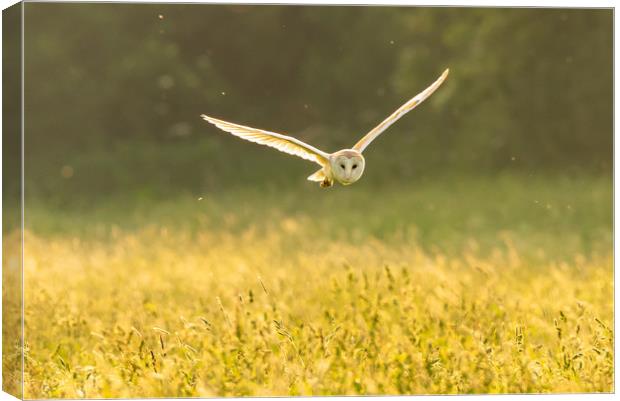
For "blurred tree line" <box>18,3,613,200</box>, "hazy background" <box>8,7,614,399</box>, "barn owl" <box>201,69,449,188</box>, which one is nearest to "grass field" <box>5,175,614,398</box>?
"hazy background" <box>8,7,614,399</box>

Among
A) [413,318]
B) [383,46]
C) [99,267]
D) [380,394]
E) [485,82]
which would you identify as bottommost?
[380,394]

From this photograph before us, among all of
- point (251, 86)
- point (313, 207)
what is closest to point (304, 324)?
point (313, 207)

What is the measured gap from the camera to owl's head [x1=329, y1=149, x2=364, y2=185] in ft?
16.7

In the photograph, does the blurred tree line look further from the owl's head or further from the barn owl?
the owl's head

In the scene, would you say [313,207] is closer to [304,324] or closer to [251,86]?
[251,86]

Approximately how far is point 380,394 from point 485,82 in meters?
10.9

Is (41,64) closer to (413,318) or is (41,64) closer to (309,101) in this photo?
(309,101)

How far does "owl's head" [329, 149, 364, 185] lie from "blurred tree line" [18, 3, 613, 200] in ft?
34.8

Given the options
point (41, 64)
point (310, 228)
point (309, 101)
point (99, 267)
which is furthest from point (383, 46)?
point (99, 267)

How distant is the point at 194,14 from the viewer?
1934cm

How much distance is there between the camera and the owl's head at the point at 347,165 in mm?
5098

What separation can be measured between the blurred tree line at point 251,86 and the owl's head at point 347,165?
1060 centimetres

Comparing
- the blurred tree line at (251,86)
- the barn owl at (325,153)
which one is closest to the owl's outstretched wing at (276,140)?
the barn owl at (325,153)

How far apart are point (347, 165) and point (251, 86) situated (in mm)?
14115
